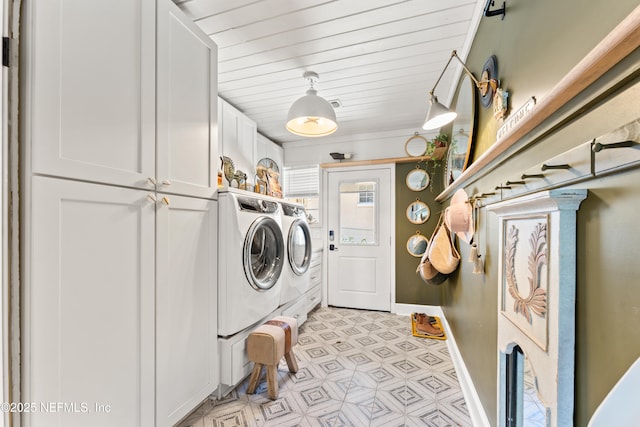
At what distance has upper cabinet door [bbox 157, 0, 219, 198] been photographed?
1.32 metres

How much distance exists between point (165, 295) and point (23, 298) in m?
0.53

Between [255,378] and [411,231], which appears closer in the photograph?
[255,378]

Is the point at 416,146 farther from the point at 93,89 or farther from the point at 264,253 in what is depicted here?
the point at 93,89

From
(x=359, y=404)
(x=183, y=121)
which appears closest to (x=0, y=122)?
(x=183, y=121)

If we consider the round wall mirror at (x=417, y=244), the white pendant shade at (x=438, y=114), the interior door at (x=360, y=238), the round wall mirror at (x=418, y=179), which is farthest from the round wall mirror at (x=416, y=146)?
the white pendant shade at (x=438, y=114)

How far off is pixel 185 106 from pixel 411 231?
2.79 metres

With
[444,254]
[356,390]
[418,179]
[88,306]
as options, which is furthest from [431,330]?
[88,306]

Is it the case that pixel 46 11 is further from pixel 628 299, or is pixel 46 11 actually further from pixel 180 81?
pixel 628 299

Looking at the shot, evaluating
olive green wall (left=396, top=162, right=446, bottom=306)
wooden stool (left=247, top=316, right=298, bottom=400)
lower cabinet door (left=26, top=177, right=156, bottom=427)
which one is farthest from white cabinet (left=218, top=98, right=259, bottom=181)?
olive green wall (left=396, top=162, right=446, bottom=306)

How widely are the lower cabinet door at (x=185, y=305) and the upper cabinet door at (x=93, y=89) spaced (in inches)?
11.4

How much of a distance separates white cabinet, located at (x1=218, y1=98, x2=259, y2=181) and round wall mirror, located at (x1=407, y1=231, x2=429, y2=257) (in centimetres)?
211

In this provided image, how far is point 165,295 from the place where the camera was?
132 centimetres

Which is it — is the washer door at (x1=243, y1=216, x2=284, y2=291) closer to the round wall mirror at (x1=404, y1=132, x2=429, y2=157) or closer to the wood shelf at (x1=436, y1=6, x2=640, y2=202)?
the wood shelf at (x1=436, y1=6, x2=640, y2=202)

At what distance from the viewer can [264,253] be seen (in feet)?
7.00
